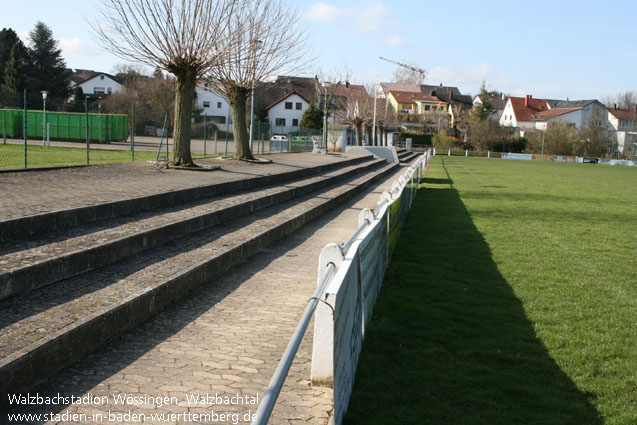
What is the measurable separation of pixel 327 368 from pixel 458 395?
3.83 ft

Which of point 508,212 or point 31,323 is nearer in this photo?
point 31,323

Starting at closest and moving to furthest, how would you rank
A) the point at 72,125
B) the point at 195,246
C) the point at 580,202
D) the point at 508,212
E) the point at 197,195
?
the point at 195,246
the point at 197,195
the point at 508,212
the point at 580,202
the point at 72,125

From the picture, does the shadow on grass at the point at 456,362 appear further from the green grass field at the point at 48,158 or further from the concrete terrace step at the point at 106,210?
the green grass field at the point at 48,158

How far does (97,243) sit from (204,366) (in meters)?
2.61

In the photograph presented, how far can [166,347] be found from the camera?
4805 mm

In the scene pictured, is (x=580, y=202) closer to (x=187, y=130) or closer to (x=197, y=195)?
(x=187, y=130)

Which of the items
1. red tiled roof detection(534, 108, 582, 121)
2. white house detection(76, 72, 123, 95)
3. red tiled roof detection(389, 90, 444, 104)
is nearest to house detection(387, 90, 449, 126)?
red tiled roof detection(389, 90, 444, 104)

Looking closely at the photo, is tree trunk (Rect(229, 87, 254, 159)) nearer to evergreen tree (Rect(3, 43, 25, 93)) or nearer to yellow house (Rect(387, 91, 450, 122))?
evergreen tree (Rect(3, 43, 25, 93))

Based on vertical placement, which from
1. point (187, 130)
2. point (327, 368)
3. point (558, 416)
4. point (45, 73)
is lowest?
point (558, 416)

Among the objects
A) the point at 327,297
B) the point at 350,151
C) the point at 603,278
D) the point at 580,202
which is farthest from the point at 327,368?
the point at 350,151

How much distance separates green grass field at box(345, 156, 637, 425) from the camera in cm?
440

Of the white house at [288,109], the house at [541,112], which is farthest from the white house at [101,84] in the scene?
the house at [541,112]

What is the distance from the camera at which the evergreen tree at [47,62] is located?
209 feet

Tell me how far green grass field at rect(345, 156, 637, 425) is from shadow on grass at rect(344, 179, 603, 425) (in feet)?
0.04
